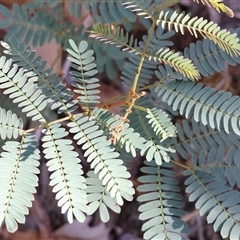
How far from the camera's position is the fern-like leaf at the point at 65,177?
96cm

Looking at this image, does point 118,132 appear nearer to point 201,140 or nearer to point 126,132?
point 126,132

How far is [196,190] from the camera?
1.18 metres

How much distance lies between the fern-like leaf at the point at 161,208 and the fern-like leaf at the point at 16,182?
1.06 ft

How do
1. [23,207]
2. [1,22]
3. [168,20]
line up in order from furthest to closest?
1. [1,22]
2. [168,20]
3. [23,207]

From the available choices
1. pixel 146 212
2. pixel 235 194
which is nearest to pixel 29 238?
pixel 146 212

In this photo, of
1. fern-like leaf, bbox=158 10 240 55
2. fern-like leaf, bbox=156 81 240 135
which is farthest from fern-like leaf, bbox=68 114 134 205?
fern-like leaf, bbox=158 10 240 55

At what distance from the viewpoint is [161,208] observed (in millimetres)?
1140

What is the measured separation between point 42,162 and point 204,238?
796 mm

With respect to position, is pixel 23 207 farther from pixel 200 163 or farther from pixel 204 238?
pixel 204 238

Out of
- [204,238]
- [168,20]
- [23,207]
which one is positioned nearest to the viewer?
[23,207]

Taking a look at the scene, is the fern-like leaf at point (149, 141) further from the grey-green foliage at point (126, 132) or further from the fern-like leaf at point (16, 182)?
the fern-like leaf at point (16, 182)

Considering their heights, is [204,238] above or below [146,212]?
below

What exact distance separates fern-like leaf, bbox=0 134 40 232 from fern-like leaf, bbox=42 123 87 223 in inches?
1.9

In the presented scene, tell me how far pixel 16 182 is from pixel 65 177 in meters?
0.12
